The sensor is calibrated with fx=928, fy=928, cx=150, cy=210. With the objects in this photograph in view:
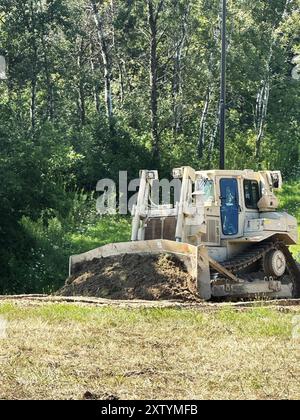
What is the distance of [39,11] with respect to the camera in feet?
142

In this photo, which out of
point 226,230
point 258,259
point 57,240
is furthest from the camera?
point 57,240

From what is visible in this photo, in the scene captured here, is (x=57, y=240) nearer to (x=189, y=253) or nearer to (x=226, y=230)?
(x=226, y=230)

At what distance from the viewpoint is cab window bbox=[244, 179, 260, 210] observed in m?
21.7

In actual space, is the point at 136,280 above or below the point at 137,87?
below

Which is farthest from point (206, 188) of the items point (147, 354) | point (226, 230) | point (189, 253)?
point (147, 354)

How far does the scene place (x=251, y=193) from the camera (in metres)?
21.8

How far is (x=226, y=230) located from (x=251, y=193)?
47.8 inches

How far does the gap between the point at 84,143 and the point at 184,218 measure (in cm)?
2037

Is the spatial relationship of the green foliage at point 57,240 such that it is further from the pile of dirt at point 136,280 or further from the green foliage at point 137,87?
the pile of dirt at point 136,280

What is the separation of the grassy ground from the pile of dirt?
3.55 metres
